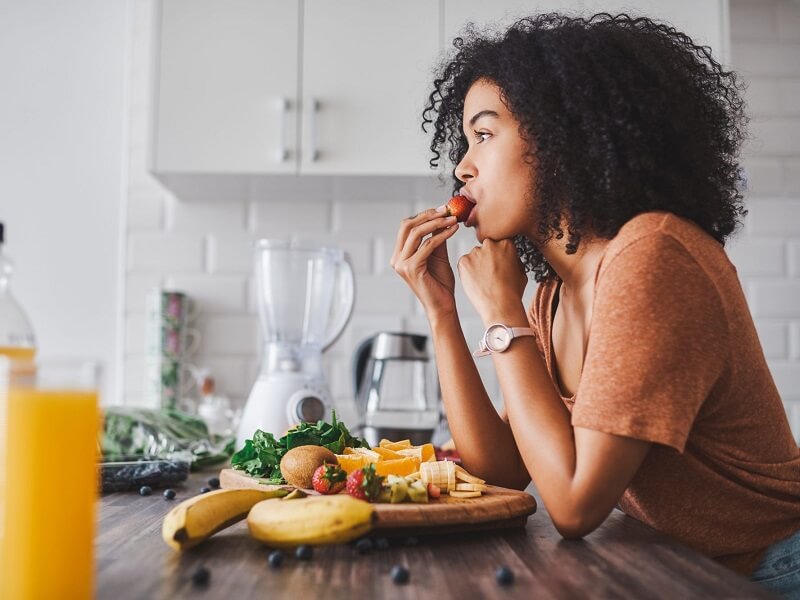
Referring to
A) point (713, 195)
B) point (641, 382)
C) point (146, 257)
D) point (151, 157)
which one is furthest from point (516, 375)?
point (146, 257)

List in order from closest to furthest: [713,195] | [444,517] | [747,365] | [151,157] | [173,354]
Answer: [444,517]
[747,365]
[713,195]
[151,157]
[173,354]

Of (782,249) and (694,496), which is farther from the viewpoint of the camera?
(782,249)

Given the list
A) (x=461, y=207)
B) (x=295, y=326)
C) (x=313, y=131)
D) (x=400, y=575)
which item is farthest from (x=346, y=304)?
(x=400, y=575)

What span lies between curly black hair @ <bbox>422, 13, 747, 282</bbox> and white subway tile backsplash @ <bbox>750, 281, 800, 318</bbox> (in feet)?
5.33

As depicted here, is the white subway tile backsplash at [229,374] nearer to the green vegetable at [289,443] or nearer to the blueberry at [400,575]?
the green vegetable at [289,443]

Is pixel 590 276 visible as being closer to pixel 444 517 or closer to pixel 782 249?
pixel 444 517

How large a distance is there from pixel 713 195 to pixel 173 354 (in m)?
1.91

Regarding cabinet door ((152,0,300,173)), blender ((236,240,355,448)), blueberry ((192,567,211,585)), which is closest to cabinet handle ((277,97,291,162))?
cabinet door ((152,0,300,173))

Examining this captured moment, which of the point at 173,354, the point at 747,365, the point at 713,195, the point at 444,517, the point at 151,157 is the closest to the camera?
the point at 444,517

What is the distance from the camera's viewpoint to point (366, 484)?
907 mm

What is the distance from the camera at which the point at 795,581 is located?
1019mm

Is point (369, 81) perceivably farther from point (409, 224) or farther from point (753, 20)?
point (753, 20)


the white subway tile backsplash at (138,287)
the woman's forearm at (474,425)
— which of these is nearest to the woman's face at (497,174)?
the woman's forearm at (474,425)

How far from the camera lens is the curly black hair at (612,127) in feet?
3.75
